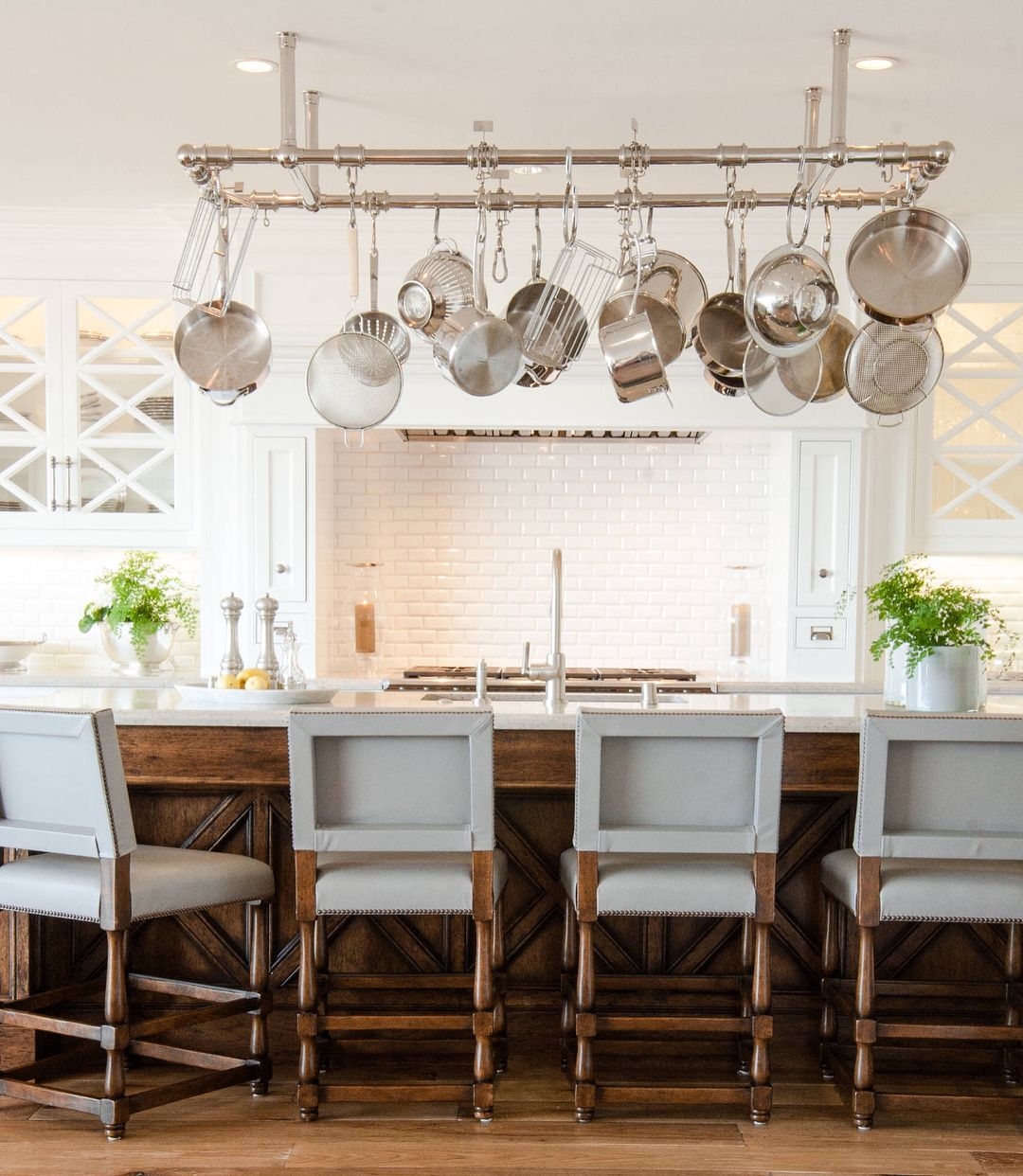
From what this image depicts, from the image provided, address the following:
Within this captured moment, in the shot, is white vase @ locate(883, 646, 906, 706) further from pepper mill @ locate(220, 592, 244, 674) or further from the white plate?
pepper mill @ locate(220, 592, 244, 674)

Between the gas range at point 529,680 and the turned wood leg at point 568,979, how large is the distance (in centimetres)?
159

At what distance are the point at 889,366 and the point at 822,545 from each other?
79.2 inches

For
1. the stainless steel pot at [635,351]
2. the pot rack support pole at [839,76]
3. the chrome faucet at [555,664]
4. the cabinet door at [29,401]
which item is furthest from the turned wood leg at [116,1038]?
the cabinet door at [29,401]

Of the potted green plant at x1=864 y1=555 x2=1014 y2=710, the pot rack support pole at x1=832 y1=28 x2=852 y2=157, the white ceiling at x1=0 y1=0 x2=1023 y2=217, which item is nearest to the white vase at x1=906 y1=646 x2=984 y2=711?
the potted green plant at x1=864 y1=555 x2=1014 y2=710

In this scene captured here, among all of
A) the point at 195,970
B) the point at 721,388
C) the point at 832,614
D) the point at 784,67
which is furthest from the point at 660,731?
the point at 832,614

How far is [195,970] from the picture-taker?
11.2 feet

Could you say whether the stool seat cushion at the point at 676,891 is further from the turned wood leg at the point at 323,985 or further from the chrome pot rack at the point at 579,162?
the chrome pot rack at the point at 579,162

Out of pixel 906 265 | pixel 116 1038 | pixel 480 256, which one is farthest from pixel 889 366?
pixel 116 1038

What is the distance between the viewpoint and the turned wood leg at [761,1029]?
9.55 feet

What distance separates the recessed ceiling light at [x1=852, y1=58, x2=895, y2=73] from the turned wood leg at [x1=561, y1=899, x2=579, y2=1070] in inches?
97.3

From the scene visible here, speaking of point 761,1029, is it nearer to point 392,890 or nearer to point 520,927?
point 520,927

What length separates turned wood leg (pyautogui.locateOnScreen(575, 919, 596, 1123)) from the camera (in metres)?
2.92

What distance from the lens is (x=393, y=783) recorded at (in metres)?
2.88

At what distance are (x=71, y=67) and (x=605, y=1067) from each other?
322 cm
